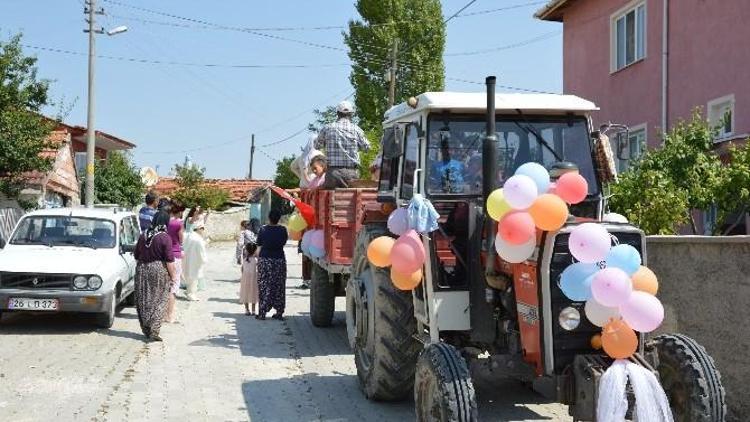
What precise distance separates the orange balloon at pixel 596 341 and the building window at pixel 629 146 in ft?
6.65

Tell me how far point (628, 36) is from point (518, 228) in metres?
14.0

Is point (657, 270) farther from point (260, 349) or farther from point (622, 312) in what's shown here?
point (260, 349)

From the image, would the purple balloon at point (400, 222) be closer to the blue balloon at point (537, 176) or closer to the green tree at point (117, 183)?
the blue balloon at point (537, 176)

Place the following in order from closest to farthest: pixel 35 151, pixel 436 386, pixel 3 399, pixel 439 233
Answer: pixel 436 386
pixel 439 233
pixel 3 399
pixel 35 151

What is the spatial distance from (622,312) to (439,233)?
5.74 feet

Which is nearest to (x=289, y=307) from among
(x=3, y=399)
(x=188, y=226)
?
(x=188, y=226)

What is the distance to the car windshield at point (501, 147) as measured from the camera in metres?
6.34

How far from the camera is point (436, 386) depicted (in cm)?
500

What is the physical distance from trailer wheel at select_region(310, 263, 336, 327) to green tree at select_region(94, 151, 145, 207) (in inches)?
893

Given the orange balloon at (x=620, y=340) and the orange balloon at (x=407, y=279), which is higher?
the orange balloon at (x=407, y=279)

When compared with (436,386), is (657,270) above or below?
above

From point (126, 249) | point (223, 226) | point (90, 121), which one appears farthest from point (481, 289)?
point (223, 226)

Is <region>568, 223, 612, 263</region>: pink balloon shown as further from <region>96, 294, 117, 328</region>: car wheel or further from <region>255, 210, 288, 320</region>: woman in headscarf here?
<region>255, 210, 288, 320</region>: woman in headscarf

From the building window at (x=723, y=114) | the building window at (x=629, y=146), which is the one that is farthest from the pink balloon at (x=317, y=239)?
the building window at (x=723, y=114)
